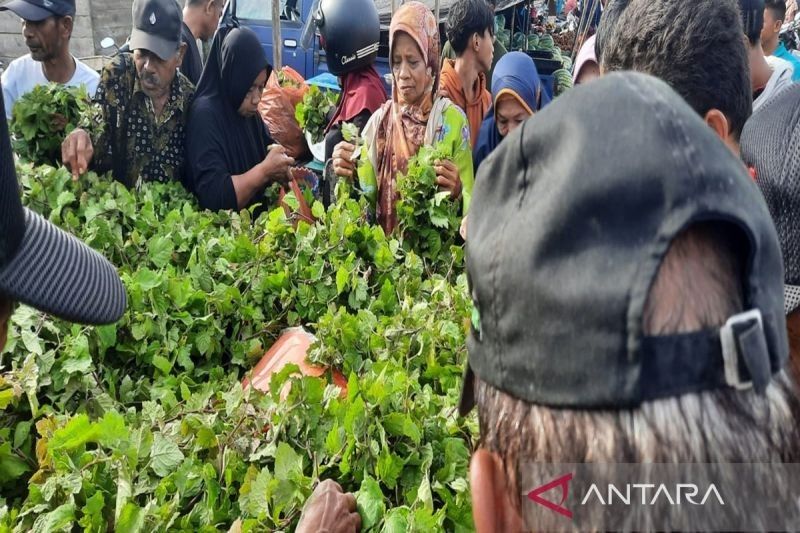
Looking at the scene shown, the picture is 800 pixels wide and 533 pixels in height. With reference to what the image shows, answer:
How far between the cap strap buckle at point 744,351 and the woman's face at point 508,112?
3355 millimetres

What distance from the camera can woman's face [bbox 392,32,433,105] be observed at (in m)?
3.29

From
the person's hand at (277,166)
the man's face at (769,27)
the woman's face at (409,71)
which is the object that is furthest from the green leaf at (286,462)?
the man's face at (769,27)

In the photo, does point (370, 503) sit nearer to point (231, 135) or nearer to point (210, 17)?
point (231, 135)

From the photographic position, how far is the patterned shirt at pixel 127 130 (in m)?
3.44

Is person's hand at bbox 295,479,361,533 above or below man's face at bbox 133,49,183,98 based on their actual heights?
below

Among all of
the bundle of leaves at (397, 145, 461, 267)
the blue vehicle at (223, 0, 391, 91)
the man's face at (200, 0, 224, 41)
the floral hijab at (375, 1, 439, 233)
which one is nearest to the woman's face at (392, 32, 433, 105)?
the floral hijab at (375, 1, 439, 233)

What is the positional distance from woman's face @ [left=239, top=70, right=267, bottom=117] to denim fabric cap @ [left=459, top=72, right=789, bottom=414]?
3.26 meters

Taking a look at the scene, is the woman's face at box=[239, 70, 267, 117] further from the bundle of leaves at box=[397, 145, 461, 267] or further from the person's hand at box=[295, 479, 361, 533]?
the person's hand at box=[295, 479, 361, 533]

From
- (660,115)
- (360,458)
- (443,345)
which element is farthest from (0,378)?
(660,115)

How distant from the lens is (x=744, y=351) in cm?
59

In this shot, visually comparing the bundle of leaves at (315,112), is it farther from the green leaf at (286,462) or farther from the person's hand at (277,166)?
the green leaf at (286,462)

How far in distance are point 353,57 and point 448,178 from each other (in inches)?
61.0

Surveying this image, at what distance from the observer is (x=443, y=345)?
200 centimetres

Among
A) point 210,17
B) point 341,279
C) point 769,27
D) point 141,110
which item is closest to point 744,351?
point 341,279
